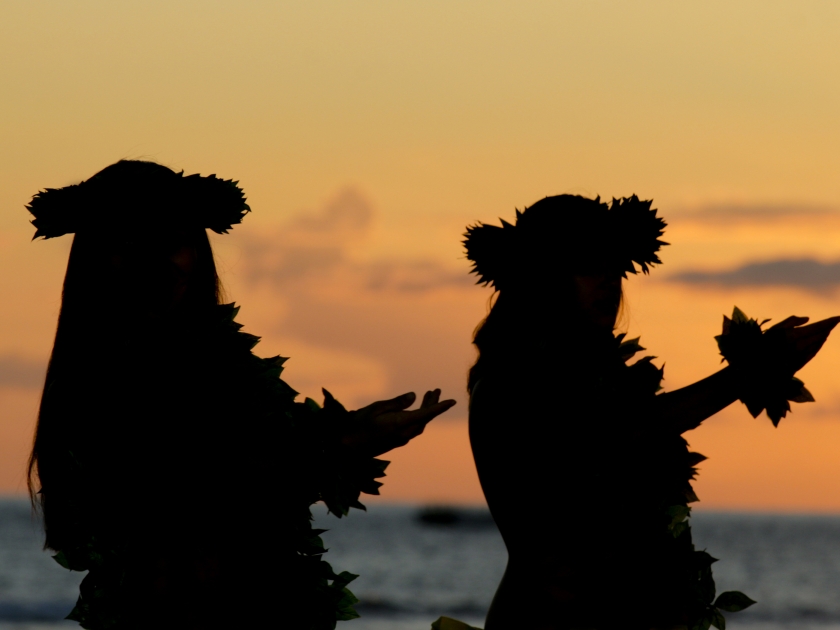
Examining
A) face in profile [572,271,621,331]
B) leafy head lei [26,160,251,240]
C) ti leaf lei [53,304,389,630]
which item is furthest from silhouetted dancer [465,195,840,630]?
leafy head lei [26,160,251,240]

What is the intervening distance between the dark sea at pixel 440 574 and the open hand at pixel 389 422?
70cm

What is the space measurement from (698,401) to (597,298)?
1.91 ft

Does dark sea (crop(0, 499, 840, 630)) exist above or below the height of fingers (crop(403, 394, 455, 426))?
above

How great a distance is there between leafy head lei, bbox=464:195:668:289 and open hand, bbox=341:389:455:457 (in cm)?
88

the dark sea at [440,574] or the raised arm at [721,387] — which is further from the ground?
the dark sea at [440,574]

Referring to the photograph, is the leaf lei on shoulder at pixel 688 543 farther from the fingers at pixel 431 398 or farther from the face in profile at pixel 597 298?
the fingers at pixel 431 398

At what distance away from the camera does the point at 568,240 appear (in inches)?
165

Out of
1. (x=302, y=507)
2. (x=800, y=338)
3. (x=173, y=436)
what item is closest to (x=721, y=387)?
(x=800, y=338)

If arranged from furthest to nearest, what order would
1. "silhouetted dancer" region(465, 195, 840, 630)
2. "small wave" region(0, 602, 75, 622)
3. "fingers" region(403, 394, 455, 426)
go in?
"small wave" region(0, 602, 75, 622) < "silhouetted dancer" region(465, 195, 840, 630) < "fingers" region(403, 394, 455, 426)

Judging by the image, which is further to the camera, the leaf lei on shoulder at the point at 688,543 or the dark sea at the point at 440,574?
the dark sea at the point at 440,574

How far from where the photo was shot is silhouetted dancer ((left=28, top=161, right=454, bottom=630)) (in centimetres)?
371

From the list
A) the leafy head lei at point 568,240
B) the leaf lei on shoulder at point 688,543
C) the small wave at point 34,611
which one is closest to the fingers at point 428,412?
the leafy head lei at point 568,240

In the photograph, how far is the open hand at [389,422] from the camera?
3.50 m

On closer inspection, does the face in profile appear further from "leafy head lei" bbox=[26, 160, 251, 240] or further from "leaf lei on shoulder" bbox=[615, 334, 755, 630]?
"leafy head lei" bbox=[26, 160, 251, 240]
